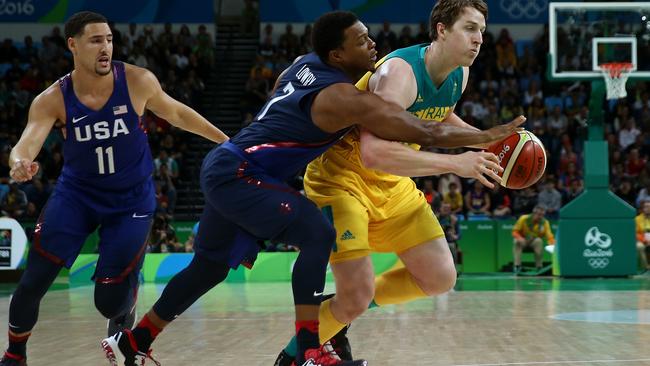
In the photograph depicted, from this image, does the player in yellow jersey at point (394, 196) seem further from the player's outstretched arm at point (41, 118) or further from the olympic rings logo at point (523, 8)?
the olympic rings logo at point (523, 8)

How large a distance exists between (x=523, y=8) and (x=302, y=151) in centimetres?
1849

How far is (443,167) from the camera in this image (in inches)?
177

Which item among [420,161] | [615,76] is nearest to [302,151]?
[420,161]

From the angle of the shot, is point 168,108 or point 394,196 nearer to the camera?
point 394,196

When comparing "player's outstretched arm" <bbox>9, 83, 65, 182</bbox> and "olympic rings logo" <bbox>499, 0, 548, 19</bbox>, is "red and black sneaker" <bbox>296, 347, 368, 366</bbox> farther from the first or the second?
"olympic rings logo" <bbox>499, 0, 548, 19</bbox>

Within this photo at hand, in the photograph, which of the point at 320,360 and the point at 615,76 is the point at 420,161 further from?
the point at 615,76

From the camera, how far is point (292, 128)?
4633mm

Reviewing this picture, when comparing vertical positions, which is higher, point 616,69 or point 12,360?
point 616,69

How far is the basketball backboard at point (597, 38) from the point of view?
14.5 metres

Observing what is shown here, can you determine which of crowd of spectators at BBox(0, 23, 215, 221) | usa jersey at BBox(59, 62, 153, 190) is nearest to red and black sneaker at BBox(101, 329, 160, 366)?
usa jersey at BBox(59, 62, 153, 190)

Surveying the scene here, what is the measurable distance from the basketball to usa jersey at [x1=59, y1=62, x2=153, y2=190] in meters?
2.08

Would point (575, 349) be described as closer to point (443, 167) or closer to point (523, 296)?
point (443, 167)

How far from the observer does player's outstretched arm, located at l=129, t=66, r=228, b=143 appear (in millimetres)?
5590

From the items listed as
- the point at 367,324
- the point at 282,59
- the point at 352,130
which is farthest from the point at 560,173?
the point at 352,130
